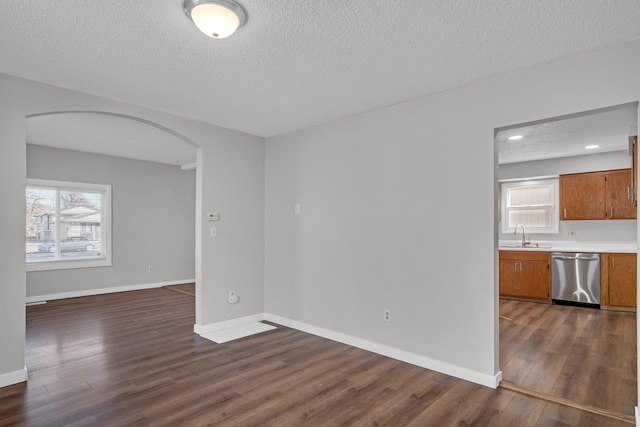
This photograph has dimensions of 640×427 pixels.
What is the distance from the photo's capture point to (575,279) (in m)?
5.57

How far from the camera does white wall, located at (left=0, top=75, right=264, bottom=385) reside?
2.87 meters

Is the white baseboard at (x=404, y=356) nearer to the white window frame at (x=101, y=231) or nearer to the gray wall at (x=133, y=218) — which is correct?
the gray wall at (x=133, y=218)

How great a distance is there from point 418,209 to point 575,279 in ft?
13.1

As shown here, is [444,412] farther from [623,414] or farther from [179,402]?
[179,402]

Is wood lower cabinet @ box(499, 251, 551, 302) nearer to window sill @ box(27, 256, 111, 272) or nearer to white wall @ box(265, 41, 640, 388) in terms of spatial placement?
white wall @ box(265, 41, 640, 388)

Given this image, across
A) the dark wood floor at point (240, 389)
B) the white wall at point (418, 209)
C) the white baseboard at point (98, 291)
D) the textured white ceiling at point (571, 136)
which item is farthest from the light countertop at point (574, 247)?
the white baseboard at point (98, 291)

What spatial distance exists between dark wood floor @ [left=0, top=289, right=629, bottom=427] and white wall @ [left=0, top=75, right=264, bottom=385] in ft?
1.73

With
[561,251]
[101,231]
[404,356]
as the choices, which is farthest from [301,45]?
[101,231]

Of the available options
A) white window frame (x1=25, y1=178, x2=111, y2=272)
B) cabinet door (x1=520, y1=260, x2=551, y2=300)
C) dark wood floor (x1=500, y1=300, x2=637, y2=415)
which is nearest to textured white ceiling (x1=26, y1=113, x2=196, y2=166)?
white window frame (x1=25, y1=178, x2=111, y2=272)

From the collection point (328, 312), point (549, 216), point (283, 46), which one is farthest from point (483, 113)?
point (549, 216)

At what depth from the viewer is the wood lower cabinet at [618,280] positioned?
204 inches

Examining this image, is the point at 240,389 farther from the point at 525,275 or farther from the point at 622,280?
the point at 622,280

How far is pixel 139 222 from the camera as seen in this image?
7.23m

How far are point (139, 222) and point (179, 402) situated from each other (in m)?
5.52
